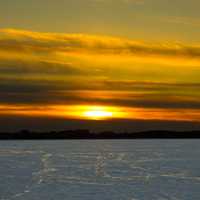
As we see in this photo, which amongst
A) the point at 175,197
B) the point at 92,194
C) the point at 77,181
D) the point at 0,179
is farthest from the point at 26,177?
the point at 175,197

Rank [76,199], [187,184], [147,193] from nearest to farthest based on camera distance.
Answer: [76,199], [147,193], [187,184]

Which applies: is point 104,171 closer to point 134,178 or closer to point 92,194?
point 134,178

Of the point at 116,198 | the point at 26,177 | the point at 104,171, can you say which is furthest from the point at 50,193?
the point at 104,171

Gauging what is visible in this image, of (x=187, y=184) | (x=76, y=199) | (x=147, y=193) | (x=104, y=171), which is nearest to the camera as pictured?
(x=76, y=199)

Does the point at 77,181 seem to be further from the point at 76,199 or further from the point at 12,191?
the point at 76,199

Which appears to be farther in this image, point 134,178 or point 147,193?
point 134,178

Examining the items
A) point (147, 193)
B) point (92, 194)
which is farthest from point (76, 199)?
point (147, 193)

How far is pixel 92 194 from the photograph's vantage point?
49062 millimetres

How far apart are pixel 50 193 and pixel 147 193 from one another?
856 cm

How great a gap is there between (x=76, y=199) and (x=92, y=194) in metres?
3.10

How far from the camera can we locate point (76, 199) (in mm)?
46219

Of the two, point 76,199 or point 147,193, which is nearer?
point 76,199

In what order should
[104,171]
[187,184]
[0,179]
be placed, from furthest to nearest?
[104,171], [0,179], [187,184]

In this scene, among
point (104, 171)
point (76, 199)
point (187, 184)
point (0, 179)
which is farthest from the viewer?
point (104, 171)
